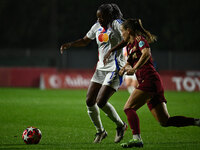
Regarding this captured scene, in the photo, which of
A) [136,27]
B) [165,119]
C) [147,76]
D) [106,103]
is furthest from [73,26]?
[147,76]

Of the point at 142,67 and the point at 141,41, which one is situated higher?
the point at 141,41

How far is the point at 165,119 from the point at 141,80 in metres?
0.80

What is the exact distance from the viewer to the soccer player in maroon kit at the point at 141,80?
762cm

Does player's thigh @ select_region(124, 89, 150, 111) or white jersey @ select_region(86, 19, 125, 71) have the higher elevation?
white jersey @ select_region(86, 19, 125, 71)

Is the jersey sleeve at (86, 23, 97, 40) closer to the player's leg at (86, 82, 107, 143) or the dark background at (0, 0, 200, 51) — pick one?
the player's leg at (86, 82, 107, 143)

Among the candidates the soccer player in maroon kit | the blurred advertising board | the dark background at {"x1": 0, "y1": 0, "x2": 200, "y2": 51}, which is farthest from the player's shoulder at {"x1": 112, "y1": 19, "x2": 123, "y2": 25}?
the dark background at {"x1": 0, "y1": 0, "x2": 200, "y2": 51}

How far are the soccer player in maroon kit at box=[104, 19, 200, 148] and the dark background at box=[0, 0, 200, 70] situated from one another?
24078 millimetres

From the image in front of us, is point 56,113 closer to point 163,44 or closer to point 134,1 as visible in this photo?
point 134,1

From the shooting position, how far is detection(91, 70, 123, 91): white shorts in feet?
28.2

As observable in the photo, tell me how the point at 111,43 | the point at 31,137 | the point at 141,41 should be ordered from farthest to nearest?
1. the point at 111,43
2. the point at 31,137
3. the point at 141,41

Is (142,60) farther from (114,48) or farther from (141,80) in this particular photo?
(114,48)

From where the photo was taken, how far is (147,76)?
25.3ft

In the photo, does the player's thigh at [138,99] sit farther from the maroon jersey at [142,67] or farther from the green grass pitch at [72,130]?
the green grass pitch at [72,130]

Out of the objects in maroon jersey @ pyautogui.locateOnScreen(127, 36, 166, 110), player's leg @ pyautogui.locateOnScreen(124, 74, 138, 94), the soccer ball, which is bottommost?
player's leg @ pyautogui.locateOnScreen(124, 74, 138, 94)
